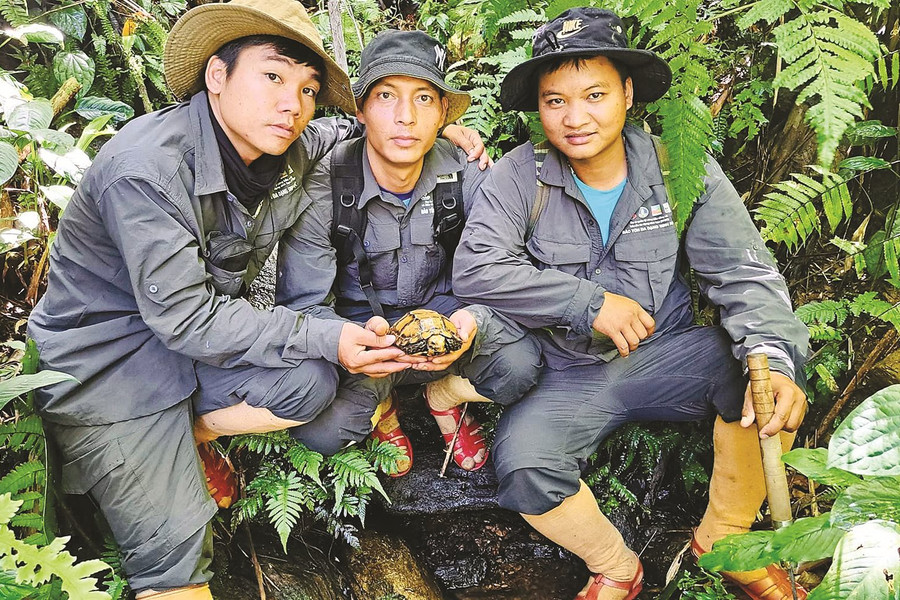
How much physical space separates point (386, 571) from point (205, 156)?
8.43 feet

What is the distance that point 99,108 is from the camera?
4750mm

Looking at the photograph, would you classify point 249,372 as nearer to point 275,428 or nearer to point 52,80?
point 275,428

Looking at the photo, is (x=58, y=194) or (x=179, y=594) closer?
(x=179, y=594)

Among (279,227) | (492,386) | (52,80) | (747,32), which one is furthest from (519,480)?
(52,80)

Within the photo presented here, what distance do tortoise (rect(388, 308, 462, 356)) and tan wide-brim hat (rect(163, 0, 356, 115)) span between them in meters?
1.35

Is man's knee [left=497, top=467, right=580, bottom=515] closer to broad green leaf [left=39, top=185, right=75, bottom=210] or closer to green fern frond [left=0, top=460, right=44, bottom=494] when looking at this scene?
green fern frond [left=0, top=460, right=44, bottom=494]

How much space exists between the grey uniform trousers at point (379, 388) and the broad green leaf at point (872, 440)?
210 cm

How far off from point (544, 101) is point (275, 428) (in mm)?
2269

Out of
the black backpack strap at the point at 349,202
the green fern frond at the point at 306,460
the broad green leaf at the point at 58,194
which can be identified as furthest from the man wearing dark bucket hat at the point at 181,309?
the broad green leaf at the point at 58,194

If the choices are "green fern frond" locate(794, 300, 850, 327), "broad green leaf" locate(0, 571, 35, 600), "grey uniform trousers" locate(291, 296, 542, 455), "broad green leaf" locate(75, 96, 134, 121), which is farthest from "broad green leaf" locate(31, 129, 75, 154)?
"green fern frond" locate(794, 300, 850, 327)

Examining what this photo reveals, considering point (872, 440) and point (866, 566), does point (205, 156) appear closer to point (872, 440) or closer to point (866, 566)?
point (872, 440)

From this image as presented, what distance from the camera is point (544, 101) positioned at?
3.53m

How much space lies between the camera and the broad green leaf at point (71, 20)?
16.7 ft

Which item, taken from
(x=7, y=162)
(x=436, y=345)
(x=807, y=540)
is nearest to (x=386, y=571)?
(x=436, y=345)
